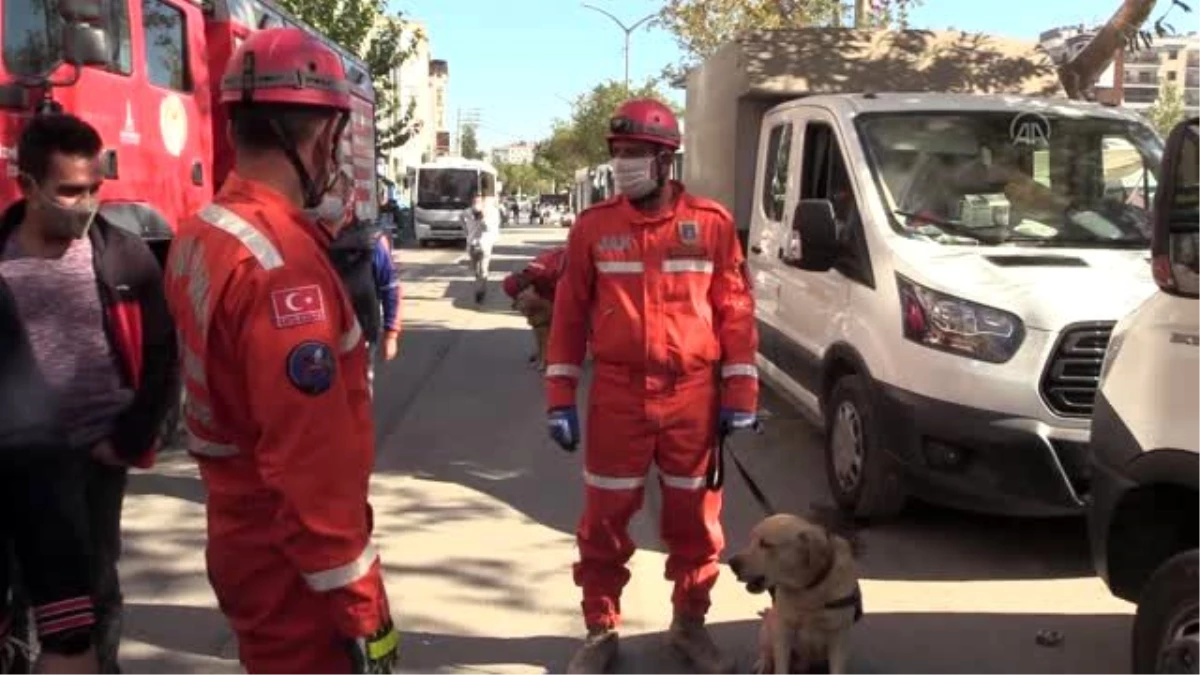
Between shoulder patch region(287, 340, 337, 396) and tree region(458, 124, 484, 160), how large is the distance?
107 metres

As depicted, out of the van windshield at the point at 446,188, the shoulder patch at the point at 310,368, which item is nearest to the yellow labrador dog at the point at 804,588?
the shoulder patch at the point at 310,368

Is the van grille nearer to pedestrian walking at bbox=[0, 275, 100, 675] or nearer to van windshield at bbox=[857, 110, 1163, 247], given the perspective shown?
van windshield at bbox=[857, 110, 1163, 247]

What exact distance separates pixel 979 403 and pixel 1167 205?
1713mm

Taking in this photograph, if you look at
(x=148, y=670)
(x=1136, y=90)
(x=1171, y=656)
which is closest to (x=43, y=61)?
(x=148, y=670)

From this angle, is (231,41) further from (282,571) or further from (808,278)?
(282,571)

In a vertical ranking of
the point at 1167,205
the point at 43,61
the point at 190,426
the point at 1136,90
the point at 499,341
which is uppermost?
the point at 1136,90

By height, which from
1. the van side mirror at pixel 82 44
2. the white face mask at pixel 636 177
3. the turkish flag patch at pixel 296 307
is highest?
the van side mirror at pixel 82 44

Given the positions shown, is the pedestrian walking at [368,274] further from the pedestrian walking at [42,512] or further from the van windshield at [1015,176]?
the van windshield at [1015,176]

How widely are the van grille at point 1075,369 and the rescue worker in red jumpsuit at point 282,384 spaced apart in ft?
11.4

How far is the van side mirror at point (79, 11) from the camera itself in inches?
228

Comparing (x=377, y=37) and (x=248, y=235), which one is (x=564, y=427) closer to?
(x=248, y=235)

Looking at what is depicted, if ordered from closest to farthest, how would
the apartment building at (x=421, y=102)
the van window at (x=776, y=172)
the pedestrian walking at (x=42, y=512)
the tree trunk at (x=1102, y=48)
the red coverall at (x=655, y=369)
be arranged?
1. the pedestrian walking at (x=42, y=512)
2. the red coverall at (x=655, y=369)
3. the van window at (x=776, y=172)
4. the tree trunk at (x=1102, y=48)
5. the apartment building at (x=421, y=102)

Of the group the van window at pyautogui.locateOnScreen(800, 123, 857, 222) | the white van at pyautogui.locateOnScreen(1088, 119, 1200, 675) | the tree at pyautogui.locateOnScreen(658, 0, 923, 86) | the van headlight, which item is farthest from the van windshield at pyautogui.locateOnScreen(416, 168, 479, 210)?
the white van at pyautogui.locateOnScreen(1088, 119, 1200, 675)

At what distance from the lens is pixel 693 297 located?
3.95 m
